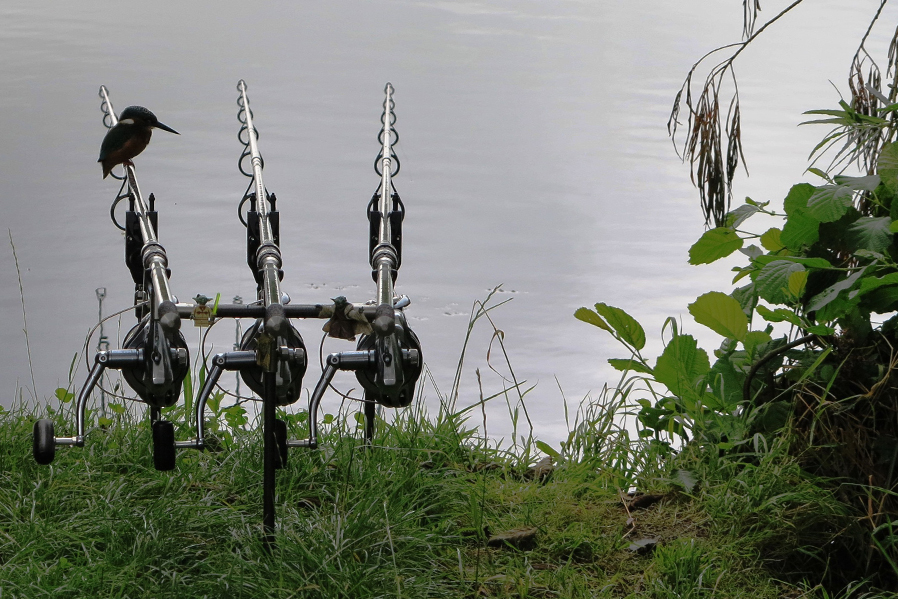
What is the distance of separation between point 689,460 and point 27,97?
4551 mm

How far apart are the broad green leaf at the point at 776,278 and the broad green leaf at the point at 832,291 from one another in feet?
0.18

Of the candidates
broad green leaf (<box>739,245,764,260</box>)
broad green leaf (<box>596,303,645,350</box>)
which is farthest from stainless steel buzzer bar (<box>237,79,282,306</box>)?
broad green leaf (<box>739,245,764,260</box>)

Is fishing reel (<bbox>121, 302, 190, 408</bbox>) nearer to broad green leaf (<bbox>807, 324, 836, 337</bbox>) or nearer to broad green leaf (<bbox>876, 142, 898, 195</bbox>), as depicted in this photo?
broad green leaf (<bbox>807, 324, 836, 337</bbox>)

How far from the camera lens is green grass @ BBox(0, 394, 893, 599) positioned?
5.33 ft

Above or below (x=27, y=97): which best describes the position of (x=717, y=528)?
below

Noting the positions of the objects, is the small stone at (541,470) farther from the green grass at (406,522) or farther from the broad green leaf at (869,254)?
the broad green leaf at (869,254)

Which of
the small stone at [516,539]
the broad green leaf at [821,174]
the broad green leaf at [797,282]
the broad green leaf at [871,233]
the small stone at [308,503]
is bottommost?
the small stone at [516,539]

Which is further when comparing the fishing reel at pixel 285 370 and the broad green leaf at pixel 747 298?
the broad green leaf at pixel 747 298

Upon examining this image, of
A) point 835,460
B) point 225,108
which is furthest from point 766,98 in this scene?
point 835,460

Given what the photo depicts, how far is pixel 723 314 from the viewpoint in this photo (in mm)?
2029

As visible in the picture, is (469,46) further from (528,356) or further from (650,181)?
(528,356)

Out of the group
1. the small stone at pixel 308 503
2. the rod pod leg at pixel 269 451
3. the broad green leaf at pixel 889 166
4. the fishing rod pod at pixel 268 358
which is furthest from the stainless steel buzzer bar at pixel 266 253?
the broad green leaf at pixel 889 166

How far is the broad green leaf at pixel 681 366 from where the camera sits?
2.09 metres

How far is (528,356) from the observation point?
3.16 metres
